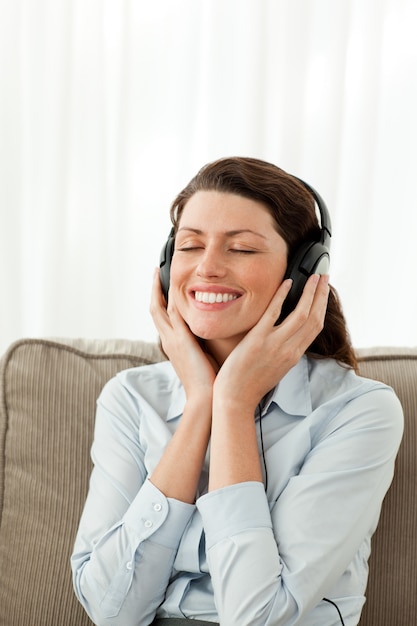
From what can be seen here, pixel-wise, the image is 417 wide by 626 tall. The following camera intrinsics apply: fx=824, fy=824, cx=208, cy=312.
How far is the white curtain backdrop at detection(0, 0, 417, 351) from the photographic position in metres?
2.34

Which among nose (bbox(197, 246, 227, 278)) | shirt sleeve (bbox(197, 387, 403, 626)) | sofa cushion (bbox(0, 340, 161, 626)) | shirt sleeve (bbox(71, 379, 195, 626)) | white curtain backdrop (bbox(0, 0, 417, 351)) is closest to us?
shirt sleeve (bbox(197, 387, 403, 626))

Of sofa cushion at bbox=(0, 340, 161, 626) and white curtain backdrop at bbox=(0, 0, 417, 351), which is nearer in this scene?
sofa cushion at bbox=(0, 340, 161, 626)

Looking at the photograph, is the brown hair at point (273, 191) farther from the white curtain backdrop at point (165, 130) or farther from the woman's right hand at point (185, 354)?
the white curtain backdrop at point (165, 130)

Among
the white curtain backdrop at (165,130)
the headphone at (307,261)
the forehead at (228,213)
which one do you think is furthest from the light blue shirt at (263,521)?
the white curtain backdrop at (165,130)

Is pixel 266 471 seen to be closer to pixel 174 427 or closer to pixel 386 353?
pixel 174 427

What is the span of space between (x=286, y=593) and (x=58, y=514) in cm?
59

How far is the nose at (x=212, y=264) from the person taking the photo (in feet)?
4.88

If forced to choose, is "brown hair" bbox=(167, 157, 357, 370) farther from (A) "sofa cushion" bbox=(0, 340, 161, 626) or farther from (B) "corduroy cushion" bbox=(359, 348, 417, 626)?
(A) "sofa cushion" bbox=(0, 340, 161, 626)

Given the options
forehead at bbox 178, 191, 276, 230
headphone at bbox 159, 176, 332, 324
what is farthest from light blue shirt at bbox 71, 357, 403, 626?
forehead at bbox 178, 191, 276, 230

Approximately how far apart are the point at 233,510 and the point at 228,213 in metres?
0.54

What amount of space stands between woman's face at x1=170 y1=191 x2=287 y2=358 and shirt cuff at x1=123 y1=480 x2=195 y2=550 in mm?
307

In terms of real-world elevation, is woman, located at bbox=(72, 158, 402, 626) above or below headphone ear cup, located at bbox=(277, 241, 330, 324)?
below

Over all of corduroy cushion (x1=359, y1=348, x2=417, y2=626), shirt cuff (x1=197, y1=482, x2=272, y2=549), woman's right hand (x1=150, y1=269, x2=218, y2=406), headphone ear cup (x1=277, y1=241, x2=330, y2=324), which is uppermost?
headphone ear cup (x1=277, y1=241, x2=330, y2=324)

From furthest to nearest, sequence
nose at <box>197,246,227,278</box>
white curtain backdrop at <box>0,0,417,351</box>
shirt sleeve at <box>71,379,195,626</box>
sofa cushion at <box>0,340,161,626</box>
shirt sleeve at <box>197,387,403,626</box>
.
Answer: white curtain backdrop at <box>0,0,417,351</box>, sofa cushion at <box>0,340,161,626</box>, nose at <box>197,246,227,278</box>, shirt sleeve at <box>71,379,195,626</box>, shirt sleeve at <box>197,387,403,626</box>
